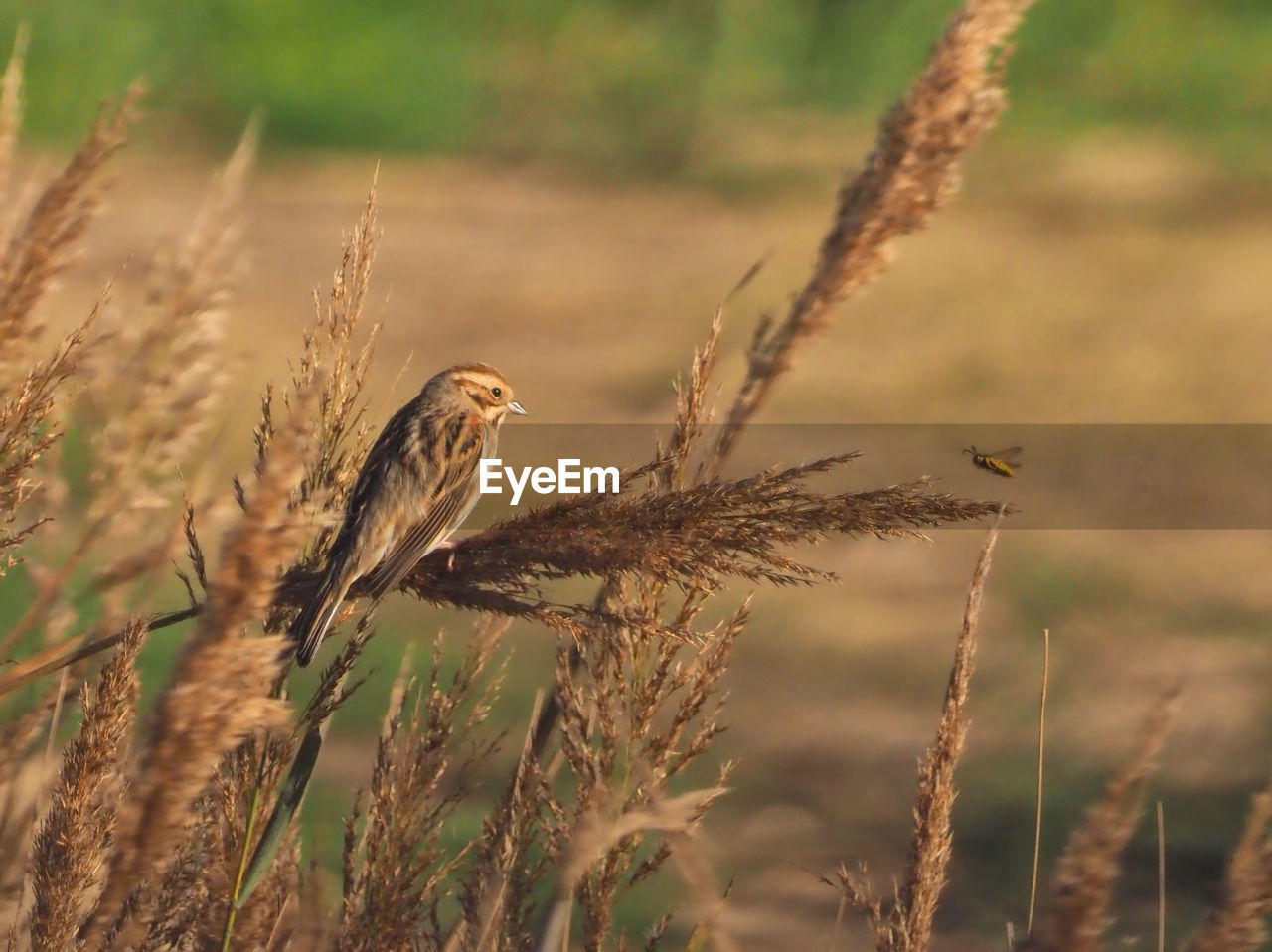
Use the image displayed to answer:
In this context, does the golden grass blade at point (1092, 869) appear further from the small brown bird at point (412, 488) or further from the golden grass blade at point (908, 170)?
the small brown bird at point (412, 488)

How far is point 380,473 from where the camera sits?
2.98m

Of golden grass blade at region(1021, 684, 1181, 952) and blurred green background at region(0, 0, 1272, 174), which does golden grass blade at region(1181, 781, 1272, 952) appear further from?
blurred green background at region(0, 0, 1272, 174)

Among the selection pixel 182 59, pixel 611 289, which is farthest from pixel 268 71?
pixel 611 289

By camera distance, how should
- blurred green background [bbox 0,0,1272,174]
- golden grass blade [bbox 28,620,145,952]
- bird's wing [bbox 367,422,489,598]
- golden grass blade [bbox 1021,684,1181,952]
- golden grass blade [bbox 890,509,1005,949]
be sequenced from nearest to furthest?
golden grass blade [bbox 1021,684,1181,952]
golden grass blade [bbox 28,620,145,952]
golden grass blade [bbox 890,509,1005,949]
bird's wing [bbox 367,422,489,598]
blurred green background [bbox 0,0,1272,174]

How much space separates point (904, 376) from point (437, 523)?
291 inches

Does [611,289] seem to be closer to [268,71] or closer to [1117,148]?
[268,71]

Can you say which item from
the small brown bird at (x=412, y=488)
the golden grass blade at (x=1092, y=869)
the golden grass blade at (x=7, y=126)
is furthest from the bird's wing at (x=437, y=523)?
the golden grass blade at (x=1092, y=869)

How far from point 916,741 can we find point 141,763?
484 centimetres

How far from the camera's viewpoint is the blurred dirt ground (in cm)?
570

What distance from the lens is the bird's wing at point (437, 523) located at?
2.52 m

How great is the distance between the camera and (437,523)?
2854mm

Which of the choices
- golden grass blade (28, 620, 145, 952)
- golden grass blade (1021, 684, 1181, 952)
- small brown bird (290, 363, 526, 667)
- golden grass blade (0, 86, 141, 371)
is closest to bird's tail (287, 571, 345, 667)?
small brown bird (290, 363, 526, 667)

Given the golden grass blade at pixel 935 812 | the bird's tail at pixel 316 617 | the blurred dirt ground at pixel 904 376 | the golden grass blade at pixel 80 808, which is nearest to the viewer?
the golden grass blade at pixel 80 808

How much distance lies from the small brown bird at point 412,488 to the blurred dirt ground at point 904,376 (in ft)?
1.63
